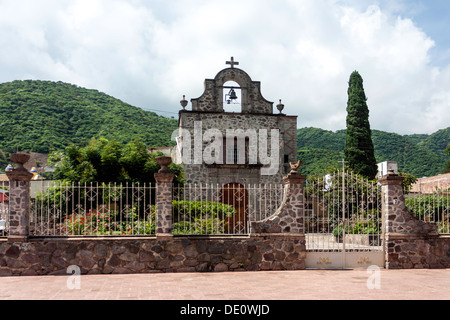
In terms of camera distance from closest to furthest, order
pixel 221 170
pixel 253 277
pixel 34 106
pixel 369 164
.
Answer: pixel 253 277 < pixel 221 170 < pixel 369 164 < pixel 34 106

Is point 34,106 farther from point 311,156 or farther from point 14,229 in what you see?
point 14,229

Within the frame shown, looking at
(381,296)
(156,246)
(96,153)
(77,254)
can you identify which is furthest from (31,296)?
(96,153)

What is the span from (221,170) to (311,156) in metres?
19.7

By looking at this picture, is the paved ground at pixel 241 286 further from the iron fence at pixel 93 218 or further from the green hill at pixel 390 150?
the green hill at pixel 390 150

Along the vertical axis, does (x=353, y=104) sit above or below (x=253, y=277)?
above

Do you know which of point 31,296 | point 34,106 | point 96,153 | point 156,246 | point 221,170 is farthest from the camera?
point 34,106

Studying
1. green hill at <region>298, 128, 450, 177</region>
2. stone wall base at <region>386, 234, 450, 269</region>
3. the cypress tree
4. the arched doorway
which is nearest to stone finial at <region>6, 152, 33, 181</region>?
the arched doorway

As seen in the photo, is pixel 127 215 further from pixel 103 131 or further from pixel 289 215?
pixel 103 131

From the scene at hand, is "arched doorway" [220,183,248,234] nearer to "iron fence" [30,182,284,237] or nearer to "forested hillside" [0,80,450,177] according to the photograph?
"iron fence" [30,182,284,237]

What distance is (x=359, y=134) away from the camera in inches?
1028

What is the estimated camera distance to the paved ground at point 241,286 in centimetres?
742

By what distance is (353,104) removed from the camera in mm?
26750

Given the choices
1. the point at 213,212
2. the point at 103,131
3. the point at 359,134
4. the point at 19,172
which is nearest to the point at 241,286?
the point at 19,172

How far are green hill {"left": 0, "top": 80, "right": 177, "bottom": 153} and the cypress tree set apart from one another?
1851 centimetres
